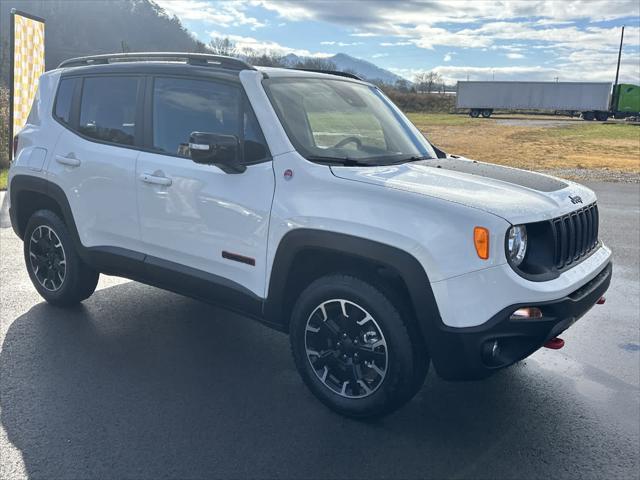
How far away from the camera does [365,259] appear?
3355 millimetres

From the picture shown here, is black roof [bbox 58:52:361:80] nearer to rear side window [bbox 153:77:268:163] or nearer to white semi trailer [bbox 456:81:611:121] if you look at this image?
rear side window [bbox 153:77:268:163]

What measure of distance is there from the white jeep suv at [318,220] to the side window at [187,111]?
12mm

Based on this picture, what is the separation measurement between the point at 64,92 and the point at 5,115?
10918 millimetres

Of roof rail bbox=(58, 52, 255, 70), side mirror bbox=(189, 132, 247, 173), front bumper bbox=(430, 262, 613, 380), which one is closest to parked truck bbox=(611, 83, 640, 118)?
roof rail bbox=(58, 52, 255, 70)

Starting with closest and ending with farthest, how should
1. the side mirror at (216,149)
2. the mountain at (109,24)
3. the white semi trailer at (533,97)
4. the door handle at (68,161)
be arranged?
1. the side mirror at (216,149)
2. the door handle at (68,161)
3. the white semi trailer at (533,97)
4. the mountain at (109,24)

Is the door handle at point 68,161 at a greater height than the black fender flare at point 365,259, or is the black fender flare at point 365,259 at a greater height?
the door handle at point 68,161

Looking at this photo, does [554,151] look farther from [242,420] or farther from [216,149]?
[242,420]

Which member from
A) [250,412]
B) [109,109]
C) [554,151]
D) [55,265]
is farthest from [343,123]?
[554,151]

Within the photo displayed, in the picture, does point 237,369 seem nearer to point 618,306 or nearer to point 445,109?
point 618,306

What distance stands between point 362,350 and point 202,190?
1.46 m

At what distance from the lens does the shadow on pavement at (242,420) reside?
3117 millimetres

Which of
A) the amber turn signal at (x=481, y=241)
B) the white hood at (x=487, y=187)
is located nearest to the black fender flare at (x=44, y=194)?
the white hood at (x=487, y=187)

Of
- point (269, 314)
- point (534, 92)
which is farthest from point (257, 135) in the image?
point (534, 92)

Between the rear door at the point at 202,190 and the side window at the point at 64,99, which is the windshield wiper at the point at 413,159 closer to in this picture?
the rear door at the point at 202,190
